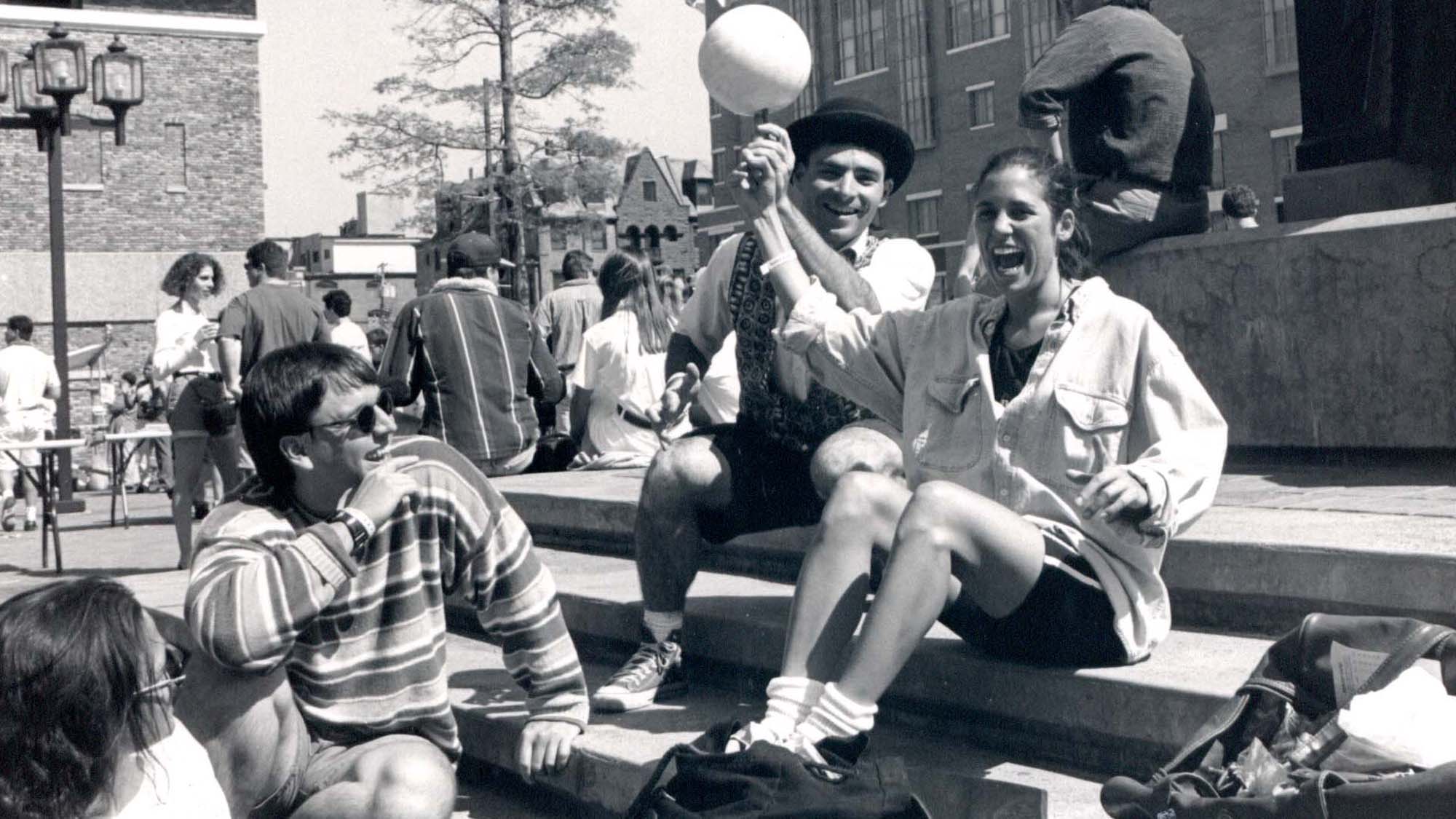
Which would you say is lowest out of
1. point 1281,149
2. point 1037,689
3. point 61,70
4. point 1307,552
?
point 1037,689

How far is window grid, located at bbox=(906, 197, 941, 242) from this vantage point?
39031 mm

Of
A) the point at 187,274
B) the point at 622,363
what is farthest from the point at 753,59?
the point at 187,274

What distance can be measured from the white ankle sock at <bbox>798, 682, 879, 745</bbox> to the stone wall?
2.51m

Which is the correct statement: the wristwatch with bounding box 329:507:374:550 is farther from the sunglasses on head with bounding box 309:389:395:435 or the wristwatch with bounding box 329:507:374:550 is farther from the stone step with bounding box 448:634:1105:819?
the stone step with bounding box 448:634:1105:819

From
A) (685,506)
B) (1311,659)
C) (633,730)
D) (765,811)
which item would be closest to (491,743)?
(633,730)

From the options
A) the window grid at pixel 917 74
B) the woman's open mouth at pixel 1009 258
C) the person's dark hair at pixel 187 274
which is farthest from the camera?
the window grid at pixel 917 74

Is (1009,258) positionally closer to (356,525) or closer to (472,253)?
(356,525)

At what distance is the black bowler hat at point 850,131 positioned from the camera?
171 inches

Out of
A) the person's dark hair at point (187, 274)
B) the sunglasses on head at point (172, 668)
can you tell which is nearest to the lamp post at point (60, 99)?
the person's dark hair at point (187, 274)

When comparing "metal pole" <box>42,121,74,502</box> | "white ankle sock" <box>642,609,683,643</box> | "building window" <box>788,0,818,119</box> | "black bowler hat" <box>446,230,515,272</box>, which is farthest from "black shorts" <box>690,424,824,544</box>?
"building window" <box>788,0,818,119</box>

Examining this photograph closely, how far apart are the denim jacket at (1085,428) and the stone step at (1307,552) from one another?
321 mm

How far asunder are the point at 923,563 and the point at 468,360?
15.7 feet

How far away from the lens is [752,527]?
429 centimetres

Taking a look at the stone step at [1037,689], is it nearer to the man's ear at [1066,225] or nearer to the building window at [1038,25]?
the man's ear at [1066,225]
